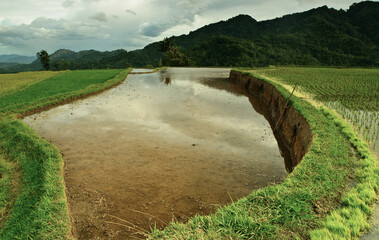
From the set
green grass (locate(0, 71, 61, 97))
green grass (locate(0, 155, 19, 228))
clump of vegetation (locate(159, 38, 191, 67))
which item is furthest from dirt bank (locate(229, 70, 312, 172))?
clump of vegetation (locate(159, 38, 191, 67))

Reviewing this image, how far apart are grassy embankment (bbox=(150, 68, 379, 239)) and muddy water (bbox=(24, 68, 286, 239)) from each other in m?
1.01

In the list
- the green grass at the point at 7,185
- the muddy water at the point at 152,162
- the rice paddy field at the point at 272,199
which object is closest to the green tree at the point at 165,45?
the muddy water at the point at 152,162

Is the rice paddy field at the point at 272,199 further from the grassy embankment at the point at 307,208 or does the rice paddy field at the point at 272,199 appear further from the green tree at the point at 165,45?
the green tree at the point at 165,45

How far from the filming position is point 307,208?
146 inches

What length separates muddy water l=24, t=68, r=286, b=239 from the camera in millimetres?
4926

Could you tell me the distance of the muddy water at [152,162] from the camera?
4.93m

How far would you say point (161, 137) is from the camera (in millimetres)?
9219

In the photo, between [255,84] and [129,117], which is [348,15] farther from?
[129,117]

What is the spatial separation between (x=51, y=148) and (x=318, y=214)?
8.41 meters

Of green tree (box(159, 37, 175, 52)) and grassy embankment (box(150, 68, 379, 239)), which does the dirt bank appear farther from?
green tree (box(159, 37, 175, 52))

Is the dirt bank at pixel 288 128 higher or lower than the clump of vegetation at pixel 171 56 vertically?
lower

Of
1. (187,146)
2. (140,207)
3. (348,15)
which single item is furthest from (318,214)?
(348,15)

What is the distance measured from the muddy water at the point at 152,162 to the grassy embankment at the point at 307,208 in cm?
101

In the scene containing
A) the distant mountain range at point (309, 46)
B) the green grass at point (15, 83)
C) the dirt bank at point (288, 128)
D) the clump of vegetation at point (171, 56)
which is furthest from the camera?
the distant mountain range at point (309, 46)
